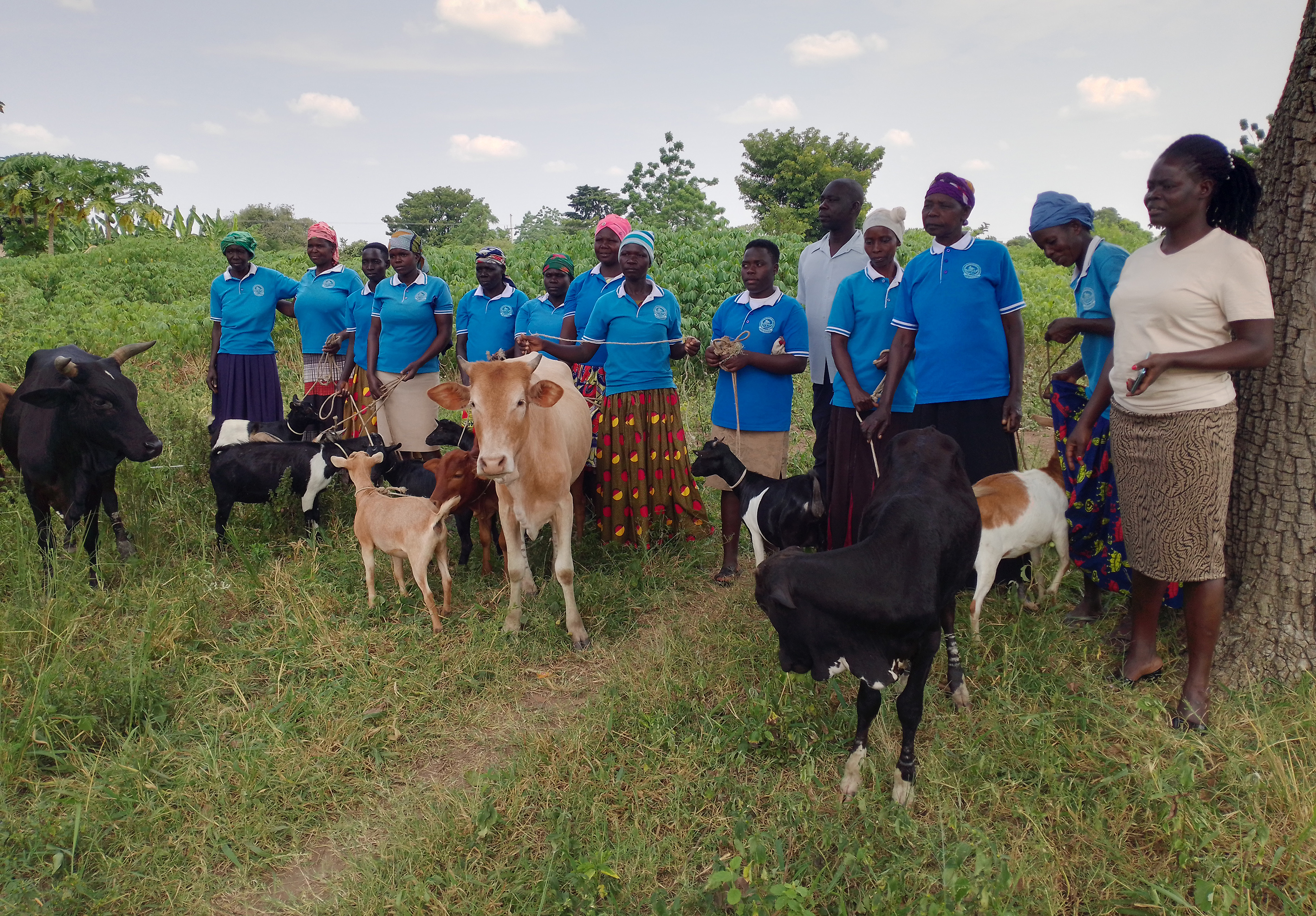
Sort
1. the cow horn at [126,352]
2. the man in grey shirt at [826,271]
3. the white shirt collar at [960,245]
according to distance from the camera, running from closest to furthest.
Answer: the white shirt collar at [960,245] < the man in grey shirt at [826,271] < the cow horn at [126,352]

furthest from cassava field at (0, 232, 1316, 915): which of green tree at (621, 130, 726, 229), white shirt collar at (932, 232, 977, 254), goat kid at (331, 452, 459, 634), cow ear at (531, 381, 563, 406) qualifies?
green tree at (621, 130, 726, 229)

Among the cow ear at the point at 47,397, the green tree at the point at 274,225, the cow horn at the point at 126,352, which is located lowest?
the cow ear at the point at 47,397

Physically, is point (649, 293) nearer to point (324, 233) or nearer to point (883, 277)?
point (883, 277)

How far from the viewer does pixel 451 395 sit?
14.4 ft

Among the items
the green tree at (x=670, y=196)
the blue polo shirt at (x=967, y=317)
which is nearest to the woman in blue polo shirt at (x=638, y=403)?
the blue polo shirt at (x=967, y=317)

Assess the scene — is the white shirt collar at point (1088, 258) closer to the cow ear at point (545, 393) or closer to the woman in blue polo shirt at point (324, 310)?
the cow ear at point (545, 393)

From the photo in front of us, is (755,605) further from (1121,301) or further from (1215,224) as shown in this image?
(1215,224)

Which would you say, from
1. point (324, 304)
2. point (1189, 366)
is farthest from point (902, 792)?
point (324, 304)

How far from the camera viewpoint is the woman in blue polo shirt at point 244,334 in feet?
22.5

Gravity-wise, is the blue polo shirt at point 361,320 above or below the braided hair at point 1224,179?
below

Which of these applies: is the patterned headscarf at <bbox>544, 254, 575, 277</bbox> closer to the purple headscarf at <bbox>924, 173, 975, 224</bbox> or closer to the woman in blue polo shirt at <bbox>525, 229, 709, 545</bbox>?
the woman in blue polo shirt at <bbox>525, 229, 709, 545</bbox>

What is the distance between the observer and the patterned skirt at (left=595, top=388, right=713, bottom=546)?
5.50 m

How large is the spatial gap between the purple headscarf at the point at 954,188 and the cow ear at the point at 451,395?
2.63 metres

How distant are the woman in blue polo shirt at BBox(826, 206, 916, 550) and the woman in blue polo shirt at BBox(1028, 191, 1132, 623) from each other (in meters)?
0.74
